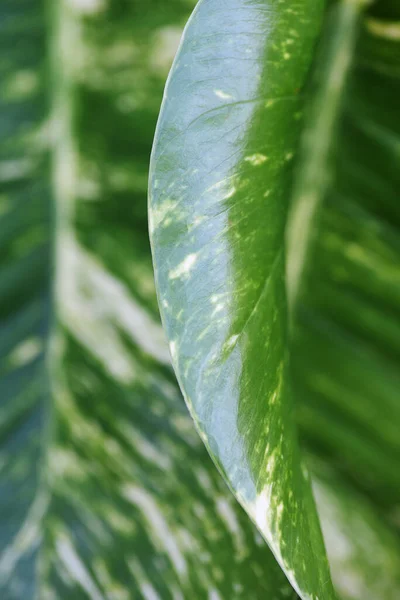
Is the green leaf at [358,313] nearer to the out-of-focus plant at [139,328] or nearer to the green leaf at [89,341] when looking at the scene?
the out-of-focus plant at [139,328]

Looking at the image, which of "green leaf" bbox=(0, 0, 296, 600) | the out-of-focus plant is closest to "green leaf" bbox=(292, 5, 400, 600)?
the out-of-focus plant

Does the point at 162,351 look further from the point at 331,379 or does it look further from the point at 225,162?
the point at 225,162

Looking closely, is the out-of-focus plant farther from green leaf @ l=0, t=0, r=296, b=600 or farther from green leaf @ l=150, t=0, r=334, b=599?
green leaf @ l=150, t=0, r=334, b=599

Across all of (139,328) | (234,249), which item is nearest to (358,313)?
(139,328)

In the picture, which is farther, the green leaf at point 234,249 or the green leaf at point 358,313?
the green leaf at point 358,313

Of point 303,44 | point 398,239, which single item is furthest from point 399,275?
point 303,44

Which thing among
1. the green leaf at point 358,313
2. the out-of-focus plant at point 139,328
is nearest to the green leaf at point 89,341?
the out-of-focus plant at point 139,328

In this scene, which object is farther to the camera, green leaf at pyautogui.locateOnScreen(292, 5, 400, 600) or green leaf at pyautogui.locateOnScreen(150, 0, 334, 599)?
green leaf at pyautogui.locateOnScreen(292, 5, 400, 600)

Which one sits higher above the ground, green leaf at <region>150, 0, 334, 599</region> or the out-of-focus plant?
green leaf at <region>150, 0, 334, 599</region>
